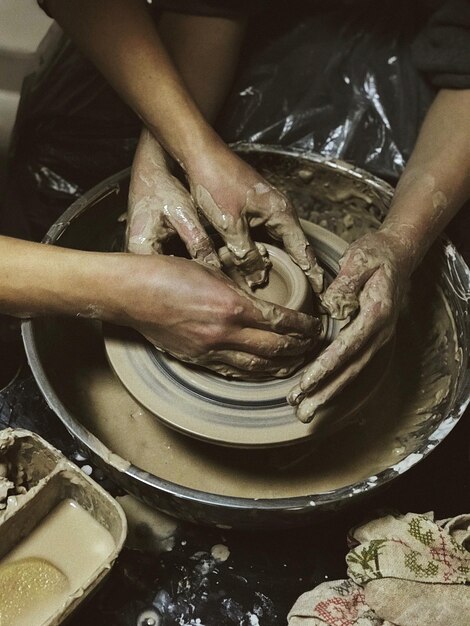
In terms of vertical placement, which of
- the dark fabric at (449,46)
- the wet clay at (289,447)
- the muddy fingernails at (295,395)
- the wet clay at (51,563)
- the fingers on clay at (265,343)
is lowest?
the wet clay at (51,563)

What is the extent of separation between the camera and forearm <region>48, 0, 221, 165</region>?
170cm

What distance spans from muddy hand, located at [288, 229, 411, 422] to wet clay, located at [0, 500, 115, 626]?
55cm

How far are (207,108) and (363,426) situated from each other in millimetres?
1001

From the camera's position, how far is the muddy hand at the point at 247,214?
1587 mm

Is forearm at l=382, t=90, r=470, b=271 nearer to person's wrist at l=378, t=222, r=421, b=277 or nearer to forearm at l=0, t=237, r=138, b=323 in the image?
person's wrist at l=378, t=222, r=421, b=277

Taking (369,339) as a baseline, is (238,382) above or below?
Result: below

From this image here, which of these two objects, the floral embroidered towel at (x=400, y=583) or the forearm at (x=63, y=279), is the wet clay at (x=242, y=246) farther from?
the floral embroidered towel at (x=400, y=583)

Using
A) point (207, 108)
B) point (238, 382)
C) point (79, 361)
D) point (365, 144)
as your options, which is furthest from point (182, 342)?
point (365, 144)

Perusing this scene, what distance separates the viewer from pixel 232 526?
150cm

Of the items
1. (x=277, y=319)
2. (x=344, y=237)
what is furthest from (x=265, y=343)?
(x=344, y=237)

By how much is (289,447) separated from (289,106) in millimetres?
1075

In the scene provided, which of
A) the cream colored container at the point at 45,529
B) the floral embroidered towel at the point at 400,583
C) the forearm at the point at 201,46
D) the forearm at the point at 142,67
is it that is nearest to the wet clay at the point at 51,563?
the cream colored container at the point at 45,529

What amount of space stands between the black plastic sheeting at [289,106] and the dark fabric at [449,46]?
0.22 meters

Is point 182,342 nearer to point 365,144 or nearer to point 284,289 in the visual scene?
point 284,289
